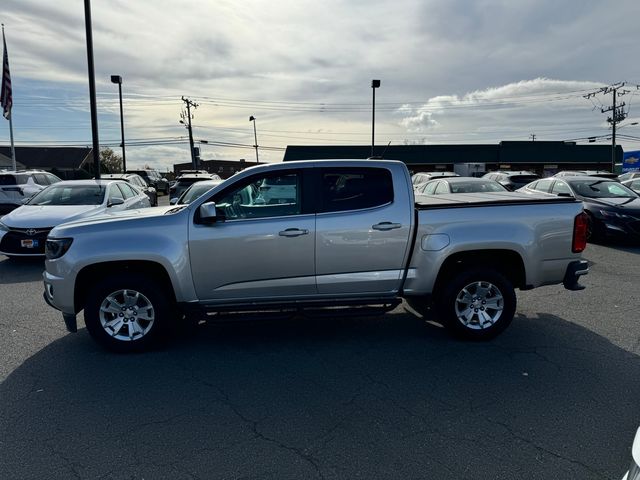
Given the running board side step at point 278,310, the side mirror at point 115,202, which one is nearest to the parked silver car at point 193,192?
the side mirror at point 115,202

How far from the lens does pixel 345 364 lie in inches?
174

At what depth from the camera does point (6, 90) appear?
931 inches

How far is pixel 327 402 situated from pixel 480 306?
2178 mm

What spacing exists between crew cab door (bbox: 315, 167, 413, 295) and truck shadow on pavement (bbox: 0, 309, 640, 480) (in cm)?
72

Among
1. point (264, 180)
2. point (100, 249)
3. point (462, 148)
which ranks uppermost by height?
point (462, 148)

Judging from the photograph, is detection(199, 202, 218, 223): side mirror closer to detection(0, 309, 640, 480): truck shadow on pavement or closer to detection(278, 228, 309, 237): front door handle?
detection(278, 228, 309, 237): front door handle

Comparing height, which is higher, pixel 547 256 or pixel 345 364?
pixel 547 256

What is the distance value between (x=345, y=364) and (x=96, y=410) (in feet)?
7.04

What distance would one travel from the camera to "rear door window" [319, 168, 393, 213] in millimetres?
4812

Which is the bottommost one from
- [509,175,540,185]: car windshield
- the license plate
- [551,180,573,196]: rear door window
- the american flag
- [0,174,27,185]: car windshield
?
the license plate

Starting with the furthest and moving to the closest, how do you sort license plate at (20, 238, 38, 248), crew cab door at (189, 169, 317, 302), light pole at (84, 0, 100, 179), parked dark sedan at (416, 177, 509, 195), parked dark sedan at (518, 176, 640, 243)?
light pole at (84, 0, 100, 179) → parked dark sedan at (416, 177, 509, 195) → parked dark sedan at (518, 176, 640, 243) → license plate at (20, 238, 38, 248) → crew cab door at (189, 169, 317, 302)

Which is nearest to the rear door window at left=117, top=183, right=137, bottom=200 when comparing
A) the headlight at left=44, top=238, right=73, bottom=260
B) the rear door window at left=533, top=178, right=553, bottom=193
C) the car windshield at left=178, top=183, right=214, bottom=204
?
the car windshield at left=178, top=183, right=214, bottom=204

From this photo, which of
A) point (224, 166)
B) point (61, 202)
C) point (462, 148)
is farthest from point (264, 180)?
point (224, 166)

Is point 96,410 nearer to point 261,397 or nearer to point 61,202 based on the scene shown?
point 261,397
